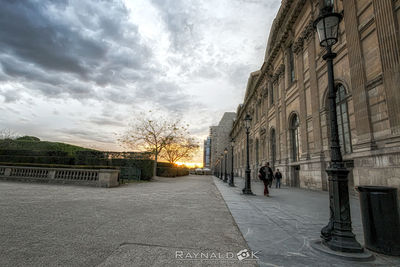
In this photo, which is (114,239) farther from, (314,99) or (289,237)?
(314,99)

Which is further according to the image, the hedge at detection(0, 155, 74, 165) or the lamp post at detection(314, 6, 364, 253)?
the hedge at detection(0, 155, 74, 165)

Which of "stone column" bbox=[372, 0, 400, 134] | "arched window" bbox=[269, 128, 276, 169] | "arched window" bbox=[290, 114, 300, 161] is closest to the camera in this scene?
"stone column" bbox=[372, 0, 400, 134]

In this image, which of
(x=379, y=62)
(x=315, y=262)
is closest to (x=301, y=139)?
(x=379, y=62)

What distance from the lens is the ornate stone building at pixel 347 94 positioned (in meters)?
8.16

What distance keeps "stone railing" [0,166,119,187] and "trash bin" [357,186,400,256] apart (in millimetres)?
12281

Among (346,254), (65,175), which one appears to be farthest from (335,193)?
(65,175)

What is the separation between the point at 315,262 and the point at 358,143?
366 inches

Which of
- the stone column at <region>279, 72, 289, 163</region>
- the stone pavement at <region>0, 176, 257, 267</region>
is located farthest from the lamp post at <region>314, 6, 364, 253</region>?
the stone column at <region>279, 72, 289, 163</region>

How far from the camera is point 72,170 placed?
13516 mm

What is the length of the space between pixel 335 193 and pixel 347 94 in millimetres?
10062

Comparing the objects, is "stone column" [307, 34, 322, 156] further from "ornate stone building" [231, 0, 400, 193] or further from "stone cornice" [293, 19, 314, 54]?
"stone cornice" [293, 19, 314, 54]

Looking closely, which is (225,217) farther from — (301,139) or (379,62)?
(301,139)

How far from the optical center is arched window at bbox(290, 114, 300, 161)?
17292 mm

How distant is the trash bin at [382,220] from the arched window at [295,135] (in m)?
14.7
